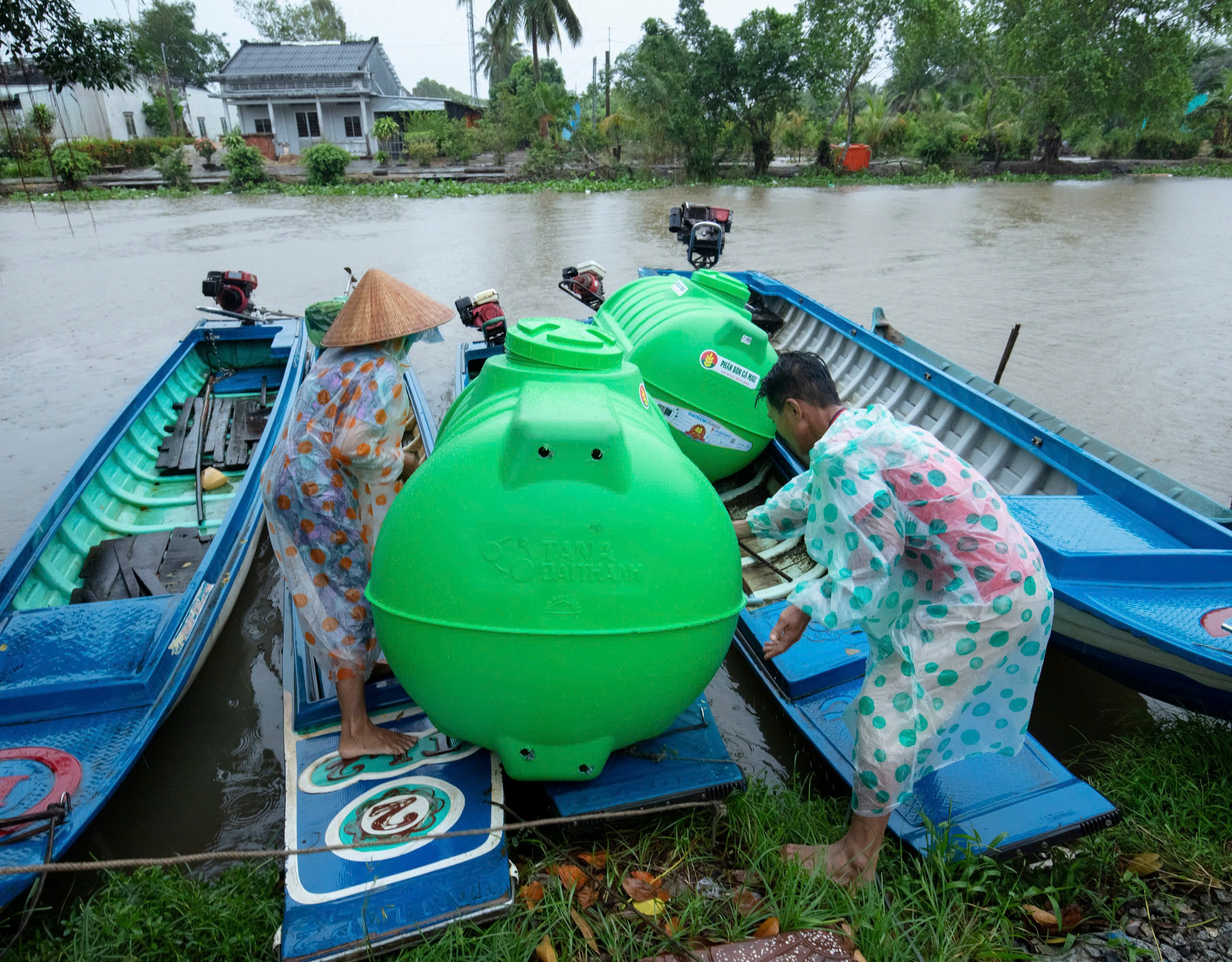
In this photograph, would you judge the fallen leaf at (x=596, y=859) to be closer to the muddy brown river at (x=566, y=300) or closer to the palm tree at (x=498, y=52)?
the muddy brown river at (x=566, y=300)

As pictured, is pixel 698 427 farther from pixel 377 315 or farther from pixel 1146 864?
pixel 1146 864

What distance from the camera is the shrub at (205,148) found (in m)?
31.4

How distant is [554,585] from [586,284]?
5316 millimetres

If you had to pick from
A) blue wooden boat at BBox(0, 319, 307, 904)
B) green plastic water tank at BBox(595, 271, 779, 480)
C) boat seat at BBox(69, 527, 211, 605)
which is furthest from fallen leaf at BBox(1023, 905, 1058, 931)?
boat seat at BBox(69, 527, 211, 605)

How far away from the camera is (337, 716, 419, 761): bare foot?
2.72 meters

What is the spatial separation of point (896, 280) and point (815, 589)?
13.1 m

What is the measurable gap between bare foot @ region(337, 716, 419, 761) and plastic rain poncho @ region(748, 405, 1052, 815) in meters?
1.53

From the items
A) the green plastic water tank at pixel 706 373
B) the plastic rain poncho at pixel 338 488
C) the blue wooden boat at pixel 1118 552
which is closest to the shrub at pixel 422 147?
the green plastic water tank at pixel 706 373

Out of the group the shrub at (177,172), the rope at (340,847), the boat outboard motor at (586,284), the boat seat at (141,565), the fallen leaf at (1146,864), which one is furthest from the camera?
the shrub at (177,172)

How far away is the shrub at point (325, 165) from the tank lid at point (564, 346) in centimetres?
2834

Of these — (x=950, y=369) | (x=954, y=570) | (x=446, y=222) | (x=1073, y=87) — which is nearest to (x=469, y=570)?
(x=954, y=570)

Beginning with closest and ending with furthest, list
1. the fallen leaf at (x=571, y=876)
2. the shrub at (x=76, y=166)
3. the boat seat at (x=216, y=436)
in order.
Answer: the fallen leaf at (x=571, y=876) < the boat seat at (x=216, y=436) < the shrub at (x=76, y=166)

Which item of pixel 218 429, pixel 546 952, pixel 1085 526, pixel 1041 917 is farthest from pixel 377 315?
pixel 218 429

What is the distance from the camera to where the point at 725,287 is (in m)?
5.73
